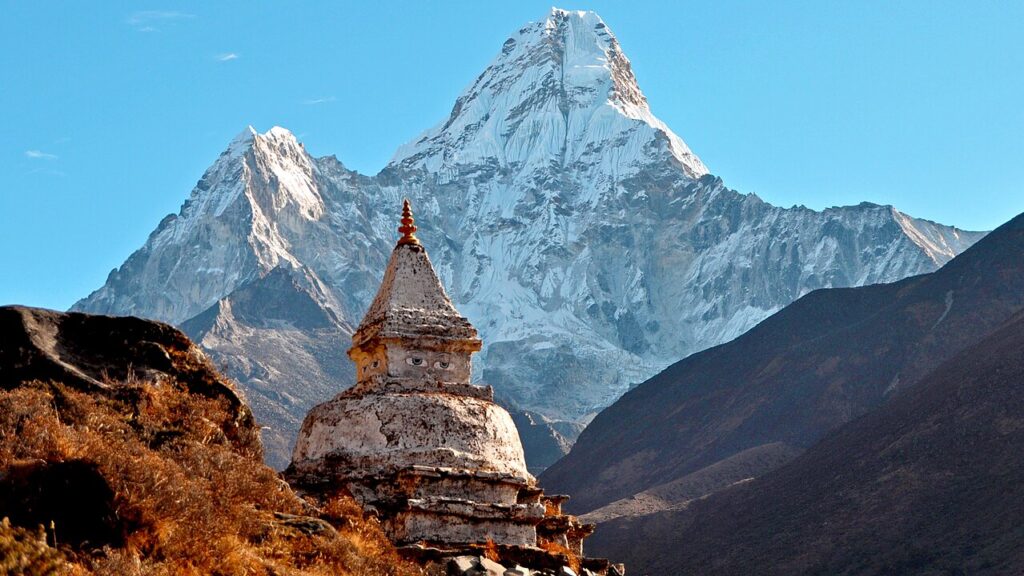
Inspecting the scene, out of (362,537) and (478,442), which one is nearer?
(362,537)

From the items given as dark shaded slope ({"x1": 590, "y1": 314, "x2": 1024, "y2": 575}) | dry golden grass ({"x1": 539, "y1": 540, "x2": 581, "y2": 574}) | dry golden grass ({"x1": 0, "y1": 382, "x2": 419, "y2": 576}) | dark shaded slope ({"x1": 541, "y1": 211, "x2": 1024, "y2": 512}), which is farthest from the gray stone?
dark shaded slope ({"x1": 541, "y1": 211, "x2": 1024, "y2": 512})

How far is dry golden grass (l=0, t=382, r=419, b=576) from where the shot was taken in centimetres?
1464

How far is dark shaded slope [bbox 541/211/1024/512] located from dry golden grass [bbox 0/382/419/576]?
357ft

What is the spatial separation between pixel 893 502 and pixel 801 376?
5062cm

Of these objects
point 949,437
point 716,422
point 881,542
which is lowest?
point 881,542

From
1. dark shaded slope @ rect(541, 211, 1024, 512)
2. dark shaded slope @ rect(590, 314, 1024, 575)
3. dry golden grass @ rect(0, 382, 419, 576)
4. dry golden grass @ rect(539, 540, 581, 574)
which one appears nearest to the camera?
dry golden grass @ rect(0, 382, 419, 576)

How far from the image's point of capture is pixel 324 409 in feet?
86.4

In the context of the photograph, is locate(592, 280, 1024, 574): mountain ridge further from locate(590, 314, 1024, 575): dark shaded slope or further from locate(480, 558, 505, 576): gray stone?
locate(480, 558, 505, 576): gray stone

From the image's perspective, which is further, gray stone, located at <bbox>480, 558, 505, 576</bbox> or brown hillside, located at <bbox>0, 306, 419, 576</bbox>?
gray stone, located at <bbox>480, 558, 505, 576</bbox>

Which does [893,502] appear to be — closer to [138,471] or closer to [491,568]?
[491,568]

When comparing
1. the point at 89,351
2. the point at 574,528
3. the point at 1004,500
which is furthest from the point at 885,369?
the point at 89,351

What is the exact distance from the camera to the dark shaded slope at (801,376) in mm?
129875

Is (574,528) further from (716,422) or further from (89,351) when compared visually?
(716,422)

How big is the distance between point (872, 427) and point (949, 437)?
10823mm
